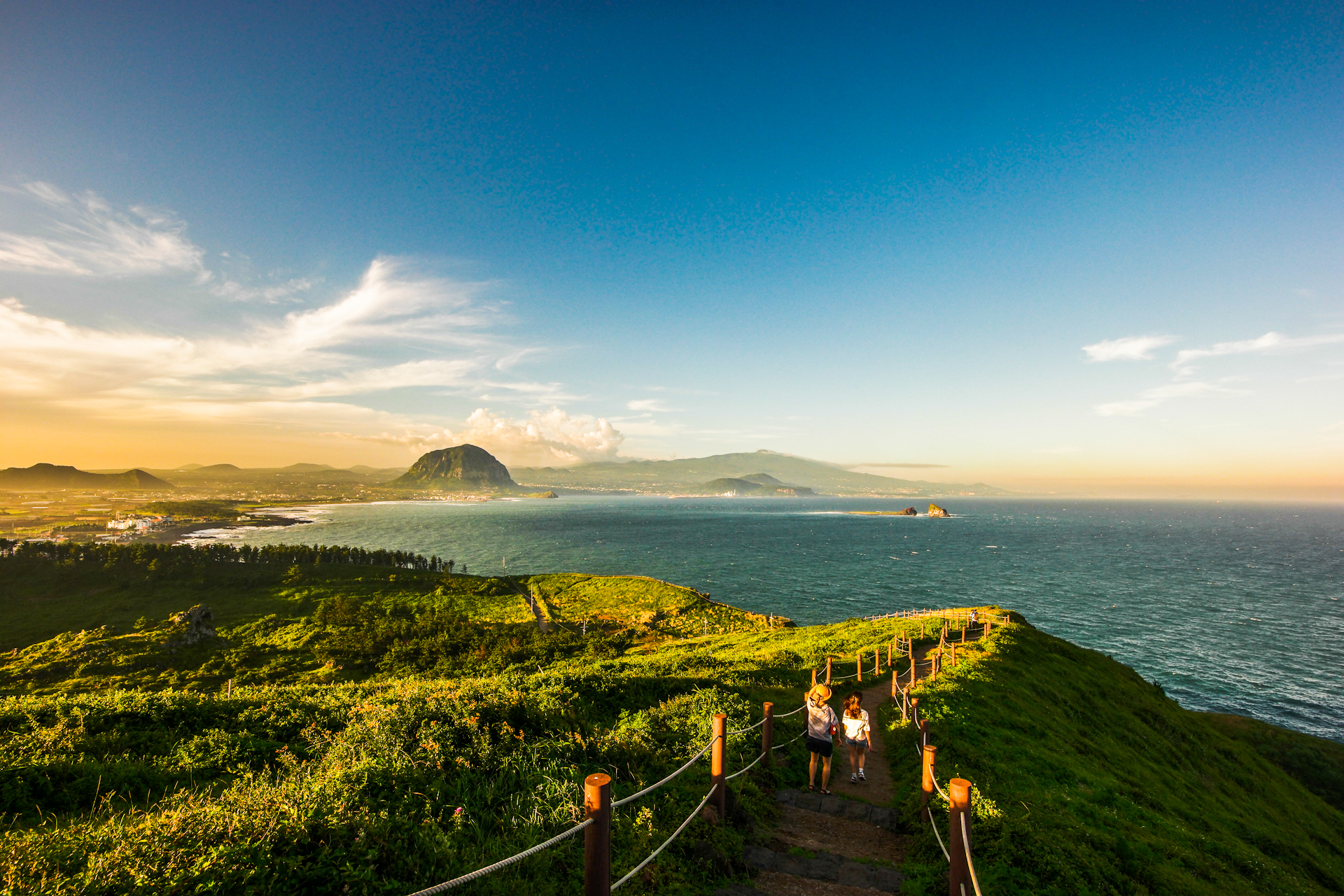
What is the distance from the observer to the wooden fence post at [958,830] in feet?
25.2

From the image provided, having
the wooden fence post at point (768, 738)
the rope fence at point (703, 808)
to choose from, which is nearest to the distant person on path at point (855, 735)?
the rope fence at point (703, 808)

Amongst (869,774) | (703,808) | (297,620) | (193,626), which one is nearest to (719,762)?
(703,808)

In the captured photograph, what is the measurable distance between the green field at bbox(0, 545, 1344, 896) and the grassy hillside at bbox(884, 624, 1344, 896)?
3.9 inches

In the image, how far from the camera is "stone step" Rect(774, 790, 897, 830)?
1182cm

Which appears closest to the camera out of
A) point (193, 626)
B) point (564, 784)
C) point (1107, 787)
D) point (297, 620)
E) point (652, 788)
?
point (652, 788)

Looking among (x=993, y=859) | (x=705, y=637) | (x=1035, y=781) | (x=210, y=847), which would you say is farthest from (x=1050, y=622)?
(x=210, y=847)

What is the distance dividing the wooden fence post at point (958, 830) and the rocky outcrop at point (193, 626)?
84268mm

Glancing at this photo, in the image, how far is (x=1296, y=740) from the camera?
38938 mm

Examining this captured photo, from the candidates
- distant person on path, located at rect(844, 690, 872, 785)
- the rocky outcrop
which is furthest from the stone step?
the rocky outcrop

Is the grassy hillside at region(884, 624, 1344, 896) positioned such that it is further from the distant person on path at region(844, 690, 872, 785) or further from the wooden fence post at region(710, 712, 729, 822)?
the wooden fence post at region(710, 712, 729, 822)

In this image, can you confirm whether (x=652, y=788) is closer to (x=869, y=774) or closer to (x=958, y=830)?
(x=958, y=830)

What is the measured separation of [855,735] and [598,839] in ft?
36.7

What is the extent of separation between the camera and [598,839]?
5.51 metres

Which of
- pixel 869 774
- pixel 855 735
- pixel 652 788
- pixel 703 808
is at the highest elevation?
pixel 652 788
